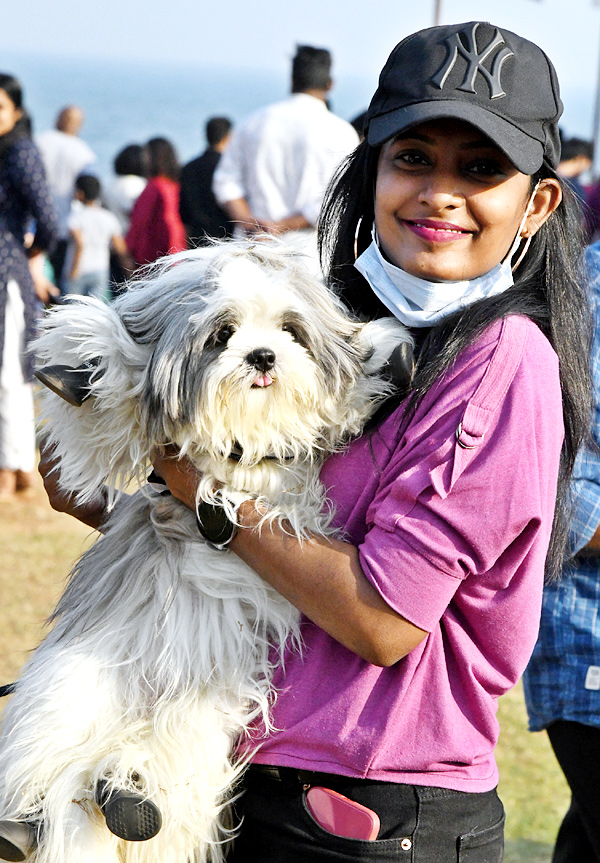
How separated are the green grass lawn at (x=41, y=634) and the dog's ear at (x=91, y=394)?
0.42 meters

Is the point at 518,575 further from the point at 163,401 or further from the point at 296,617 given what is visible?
the point at 163,401

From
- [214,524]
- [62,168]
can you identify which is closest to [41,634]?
[214,524]

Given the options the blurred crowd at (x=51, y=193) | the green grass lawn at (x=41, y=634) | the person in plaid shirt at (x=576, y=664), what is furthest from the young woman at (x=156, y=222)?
the person in plaid shirt at (x=576, y=664)

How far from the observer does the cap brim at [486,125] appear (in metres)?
1.75

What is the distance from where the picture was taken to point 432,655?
5.66ft

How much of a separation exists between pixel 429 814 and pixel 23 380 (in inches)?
209

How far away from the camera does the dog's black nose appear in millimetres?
1810

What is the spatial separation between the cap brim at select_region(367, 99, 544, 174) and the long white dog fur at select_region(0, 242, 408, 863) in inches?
13.7

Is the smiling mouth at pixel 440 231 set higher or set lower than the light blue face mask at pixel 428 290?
higher

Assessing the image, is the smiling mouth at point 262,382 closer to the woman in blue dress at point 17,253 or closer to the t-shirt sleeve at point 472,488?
the t-shirt sleeve at point 472,488

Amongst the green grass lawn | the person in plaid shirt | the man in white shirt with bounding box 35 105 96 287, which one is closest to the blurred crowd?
the green grass lawn

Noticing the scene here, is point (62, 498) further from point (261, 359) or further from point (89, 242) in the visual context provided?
point (89, 242)

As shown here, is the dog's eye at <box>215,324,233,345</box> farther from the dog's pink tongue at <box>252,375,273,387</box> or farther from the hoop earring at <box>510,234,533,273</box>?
the hoop earring at <box>510,234,533,273</box>

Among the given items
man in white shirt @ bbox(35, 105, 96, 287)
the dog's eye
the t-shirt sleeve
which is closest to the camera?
the t-shirt sleeve
